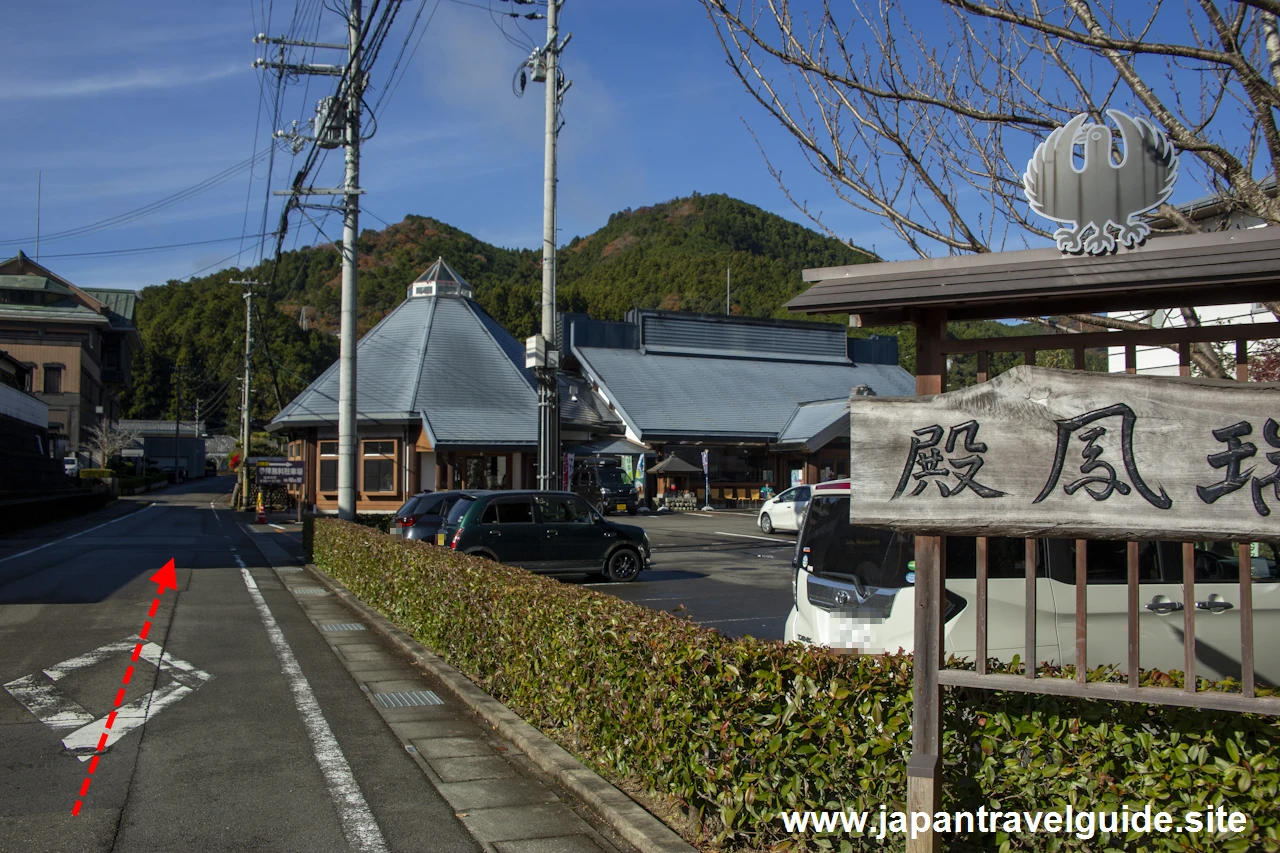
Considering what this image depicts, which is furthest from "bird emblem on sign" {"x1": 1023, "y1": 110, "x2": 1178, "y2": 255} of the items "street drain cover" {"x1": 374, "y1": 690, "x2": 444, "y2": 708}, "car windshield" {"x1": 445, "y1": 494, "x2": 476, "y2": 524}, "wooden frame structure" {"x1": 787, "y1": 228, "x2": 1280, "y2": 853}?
"car windshield" {"x1": 445, "y1": 494, "x2": 476, "y2": 524}

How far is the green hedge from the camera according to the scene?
3932mm

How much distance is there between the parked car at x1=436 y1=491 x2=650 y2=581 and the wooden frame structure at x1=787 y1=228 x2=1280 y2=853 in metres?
12.0

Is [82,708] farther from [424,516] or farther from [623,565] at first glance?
[623,565]

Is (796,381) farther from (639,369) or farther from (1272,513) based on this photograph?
(1272,513)

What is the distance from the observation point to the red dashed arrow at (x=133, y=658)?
6.29m

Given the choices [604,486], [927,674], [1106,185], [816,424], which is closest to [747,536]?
[604,486]

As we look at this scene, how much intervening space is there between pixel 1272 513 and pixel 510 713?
5.69 meters

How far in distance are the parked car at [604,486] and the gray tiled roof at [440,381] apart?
2933 millimetres

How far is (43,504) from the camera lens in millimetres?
32906

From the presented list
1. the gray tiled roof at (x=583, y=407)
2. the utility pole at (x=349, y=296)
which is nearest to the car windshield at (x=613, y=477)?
the gray tiled roof at (x=583, y=407)

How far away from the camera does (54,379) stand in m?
67.4

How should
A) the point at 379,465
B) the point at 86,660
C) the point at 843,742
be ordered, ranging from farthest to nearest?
the point at 379,465
the point at 86,660
the point at 843,742

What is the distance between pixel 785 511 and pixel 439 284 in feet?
74.4

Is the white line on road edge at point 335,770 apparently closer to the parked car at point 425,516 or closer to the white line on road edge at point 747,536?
the parked car at point 425,516
